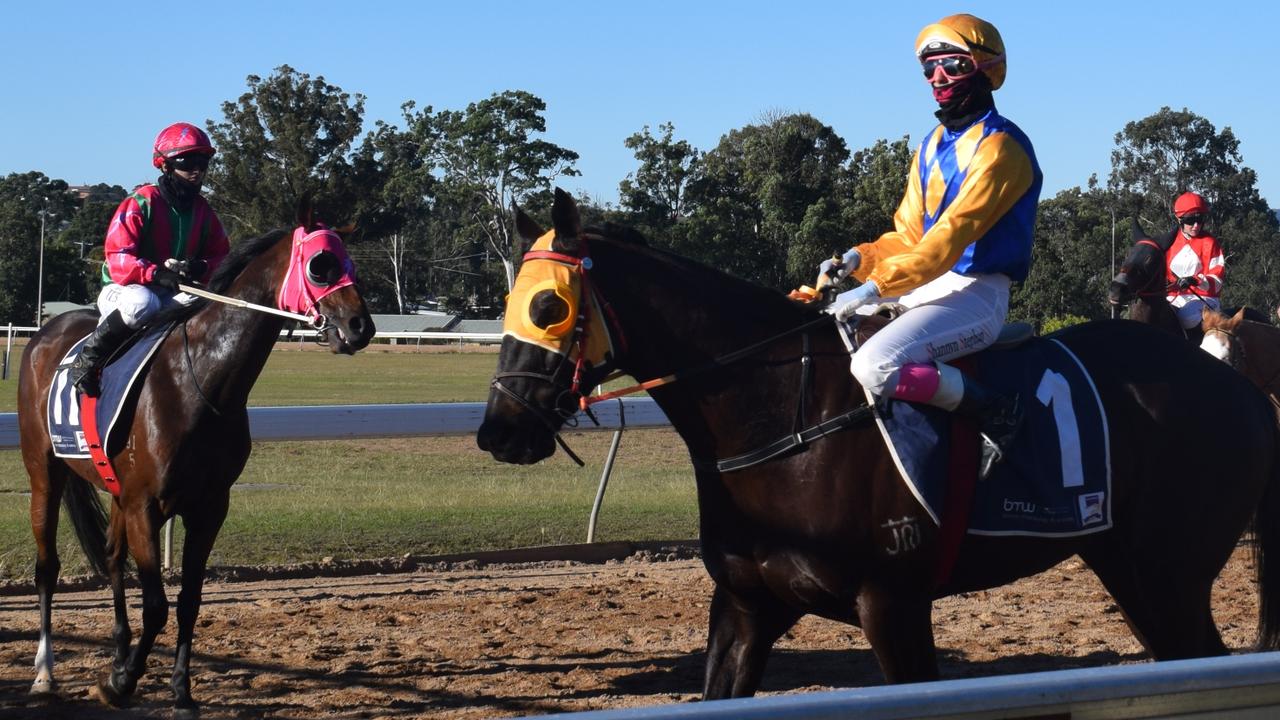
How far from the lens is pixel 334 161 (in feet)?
176

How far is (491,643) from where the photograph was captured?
261 inches

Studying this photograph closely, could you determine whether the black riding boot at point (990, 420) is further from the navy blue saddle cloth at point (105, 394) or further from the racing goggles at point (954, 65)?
the navy blue saddle cloth at point (105, 394)

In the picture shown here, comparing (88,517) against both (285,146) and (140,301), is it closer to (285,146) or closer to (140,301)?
(140,301)

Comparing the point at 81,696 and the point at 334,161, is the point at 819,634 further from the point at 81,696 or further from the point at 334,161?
the point at 334,161

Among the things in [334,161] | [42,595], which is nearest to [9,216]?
[334,161]

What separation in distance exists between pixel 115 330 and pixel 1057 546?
4267 millimetres

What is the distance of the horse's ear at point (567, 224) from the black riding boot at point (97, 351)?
324 cm

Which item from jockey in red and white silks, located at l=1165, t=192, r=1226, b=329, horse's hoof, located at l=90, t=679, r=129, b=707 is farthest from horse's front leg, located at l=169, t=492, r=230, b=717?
jockey in red and white silks, located at l=1165, t=192, r=1226, b=329

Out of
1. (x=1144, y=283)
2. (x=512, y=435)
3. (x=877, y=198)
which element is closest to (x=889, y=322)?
(x=512, y=435)

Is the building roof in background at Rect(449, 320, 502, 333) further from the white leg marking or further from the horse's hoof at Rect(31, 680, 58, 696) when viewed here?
the horse's hoof at Rect(31, 680, 58, 696)

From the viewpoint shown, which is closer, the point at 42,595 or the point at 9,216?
the point at 42,595

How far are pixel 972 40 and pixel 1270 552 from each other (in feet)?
6.72

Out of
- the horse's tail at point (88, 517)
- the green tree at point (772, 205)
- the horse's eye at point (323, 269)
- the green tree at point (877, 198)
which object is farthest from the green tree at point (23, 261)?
the horse's eye at point (323, 269)

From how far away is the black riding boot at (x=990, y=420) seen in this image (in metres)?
3.96
